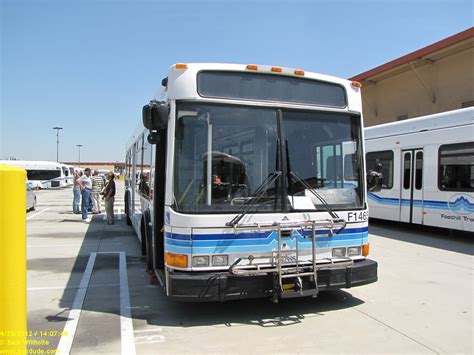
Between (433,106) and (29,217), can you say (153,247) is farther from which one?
(433,106)

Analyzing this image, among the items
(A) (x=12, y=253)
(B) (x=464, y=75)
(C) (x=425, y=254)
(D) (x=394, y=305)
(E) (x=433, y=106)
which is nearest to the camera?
(A) (x=12, y=253)

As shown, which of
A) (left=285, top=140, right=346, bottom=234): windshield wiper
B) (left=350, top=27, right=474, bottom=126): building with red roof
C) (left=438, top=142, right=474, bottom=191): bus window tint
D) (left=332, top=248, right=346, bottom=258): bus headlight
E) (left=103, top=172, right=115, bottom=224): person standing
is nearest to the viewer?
(left=285, top=140, right=346, bottom=234): windshield wiper

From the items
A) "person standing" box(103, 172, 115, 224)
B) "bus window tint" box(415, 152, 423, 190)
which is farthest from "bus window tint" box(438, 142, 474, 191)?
"person standing" box(103, 172, 115, 224)

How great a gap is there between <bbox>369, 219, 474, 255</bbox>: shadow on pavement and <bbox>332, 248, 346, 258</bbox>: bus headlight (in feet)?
17.9

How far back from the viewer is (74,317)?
5.20 meters

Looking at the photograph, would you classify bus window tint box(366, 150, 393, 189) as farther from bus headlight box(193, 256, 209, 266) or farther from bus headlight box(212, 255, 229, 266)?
bus headlight box(193, 256, 209, 266)

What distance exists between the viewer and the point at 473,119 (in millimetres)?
10094

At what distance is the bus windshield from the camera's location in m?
4.86

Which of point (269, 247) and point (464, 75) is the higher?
point (464, 75)

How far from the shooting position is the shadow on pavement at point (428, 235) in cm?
1023

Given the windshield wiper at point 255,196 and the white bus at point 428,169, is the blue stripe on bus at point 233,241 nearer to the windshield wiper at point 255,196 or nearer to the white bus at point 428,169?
the windshield wiper at point 255,196

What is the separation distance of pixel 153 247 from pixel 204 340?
1.68 metres

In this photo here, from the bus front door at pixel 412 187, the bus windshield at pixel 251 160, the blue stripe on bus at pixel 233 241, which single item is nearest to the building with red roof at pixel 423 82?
the bus front door at pixel 412 187

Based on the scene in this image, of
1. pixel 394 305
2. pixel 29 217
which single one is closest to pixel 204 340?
pixel 394 305
